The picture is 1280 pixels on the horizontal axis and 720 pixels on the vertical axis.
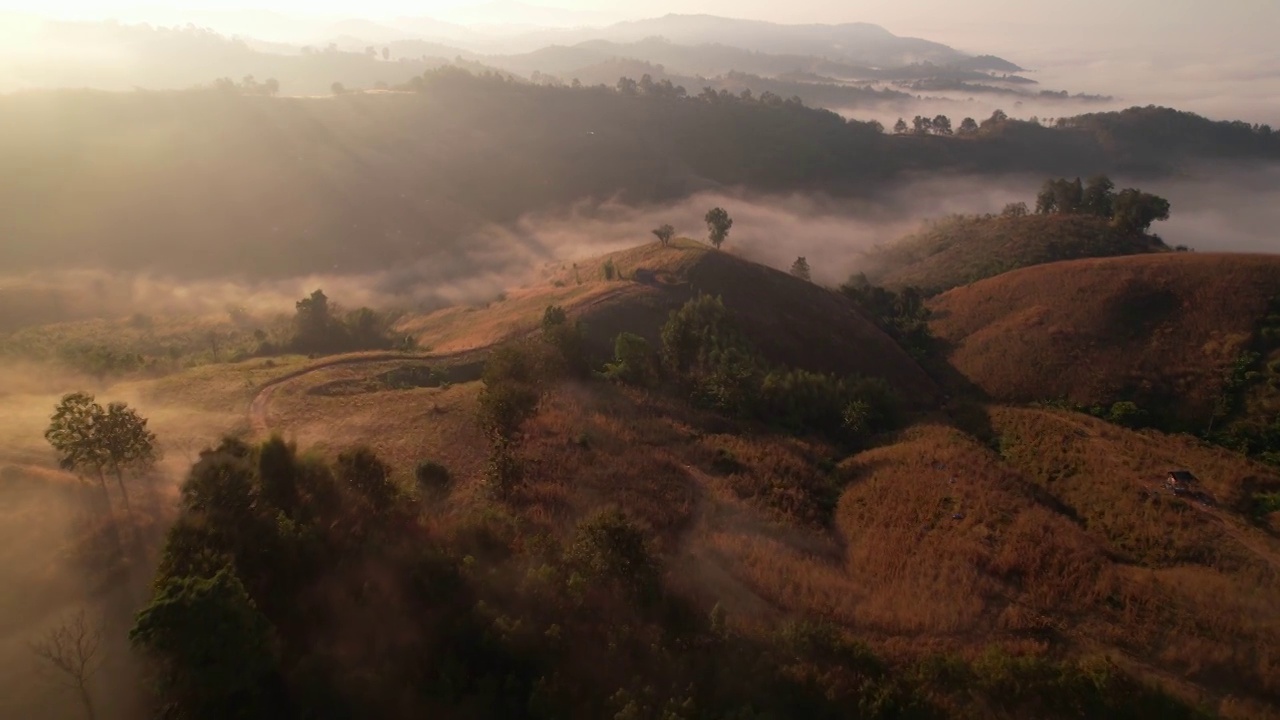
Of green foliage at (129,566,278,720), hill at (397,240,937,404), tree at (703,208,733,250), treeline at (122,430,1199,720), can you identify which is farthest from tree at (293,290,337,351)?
tree at (703,208,733,250)

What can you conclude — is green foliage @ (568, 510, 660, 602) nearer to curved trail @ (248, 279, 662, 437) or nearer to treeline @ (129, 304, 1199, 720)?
treeline @ (129, 304, 1199, 720)

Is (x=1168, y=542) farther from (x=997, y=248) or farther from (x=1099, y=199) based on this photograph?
(x=1099, y=199)

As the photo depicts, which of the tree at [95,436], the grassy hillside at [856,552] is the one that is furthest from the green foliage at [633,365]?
the tree at [95,436]

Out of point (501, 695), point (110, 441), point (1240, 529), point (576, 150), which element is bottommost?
point (1240, 529)

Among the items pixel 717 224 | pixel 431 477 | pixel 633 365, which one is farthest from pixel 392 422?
pixel 717 224

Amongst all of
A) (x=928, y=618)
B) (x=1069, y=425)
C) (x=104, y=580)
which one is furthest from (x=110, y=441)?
(x=1069, y=425)

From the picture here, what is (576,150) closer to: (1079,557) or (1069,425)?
(1069,425)
